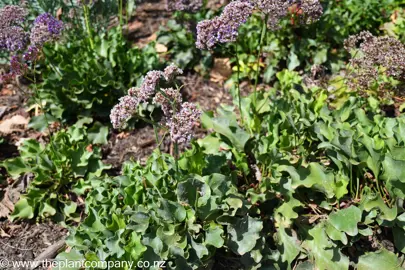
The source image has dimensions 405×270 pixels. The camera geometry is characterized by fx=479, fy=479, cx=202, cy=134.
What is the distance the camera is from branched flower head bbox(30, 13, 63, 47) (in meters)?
3.30

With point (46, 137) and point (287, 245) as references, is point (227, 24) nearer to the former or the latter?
point (287, 245)

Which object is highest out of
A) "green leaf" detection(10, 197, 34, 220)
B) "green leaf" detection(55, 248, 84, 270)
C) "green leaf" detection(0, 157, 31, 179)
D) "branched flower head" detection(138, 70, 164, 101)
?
"branched flower head" detection(138, 70, 164, 101)

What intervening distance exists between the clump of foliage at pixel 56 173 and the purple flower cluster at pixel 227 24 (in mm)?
1521

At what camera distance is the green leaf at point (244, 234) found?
314 cm

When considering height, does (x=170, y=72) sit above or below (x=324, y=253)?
above

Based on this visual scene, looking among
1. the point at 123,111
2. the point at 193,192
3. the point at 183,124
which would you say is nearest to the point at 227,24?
the point at 183,124

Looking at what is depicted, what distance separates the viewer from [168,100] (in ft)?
9.37

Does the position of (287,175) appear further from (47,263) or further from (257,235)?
(47,263)

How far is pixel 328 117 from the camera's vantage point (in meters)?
3.64

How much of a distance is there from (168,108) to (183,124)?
209 mm

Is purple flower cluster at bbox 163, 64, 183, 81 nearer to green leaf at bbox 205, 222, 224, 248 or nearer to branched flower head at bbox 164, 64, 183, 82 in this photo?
branched flower head at bbox 164, 64, 183, 82

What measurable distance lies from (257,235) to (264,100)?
54.3 inches

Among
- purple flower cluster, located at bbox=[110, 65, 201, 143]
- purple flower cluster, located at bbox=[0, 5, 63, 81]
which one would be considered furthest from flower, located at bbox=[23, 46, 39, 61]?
purple flower cluster, located at bbox=[110, 65, 201, 143]

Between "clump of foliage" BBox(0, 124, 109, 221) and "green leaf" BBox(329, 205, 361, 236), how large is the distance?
1861 millimetres
